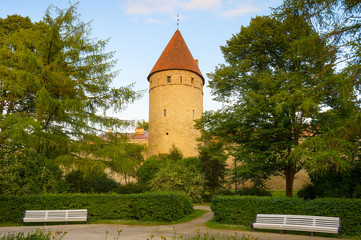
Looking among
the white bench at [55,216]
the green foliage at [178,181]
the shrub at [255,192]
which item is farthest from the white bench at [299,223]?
the green foliage at [178,181]

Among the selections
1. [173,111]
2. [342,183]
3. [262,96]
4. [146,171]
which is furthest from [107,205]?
[173,111]

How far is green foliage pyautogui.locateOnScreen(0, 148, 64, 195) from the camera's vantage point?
1076 cm

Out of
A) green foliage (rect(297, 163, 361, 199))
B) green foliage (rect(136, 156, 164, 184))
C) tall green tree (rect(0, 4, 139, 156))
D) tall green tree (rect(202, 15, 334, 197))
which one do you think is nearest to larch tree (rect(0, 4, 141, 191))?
tall green tree (rect(0, 4, 139, 156))

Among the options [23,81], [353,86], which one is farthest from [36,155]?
[353,86]

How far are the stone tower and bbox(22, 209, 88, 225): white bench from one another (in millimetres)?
18587

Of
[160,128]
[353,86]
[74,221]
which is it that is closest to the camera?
[353,86]

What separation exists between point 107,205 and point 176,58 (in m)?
22.4

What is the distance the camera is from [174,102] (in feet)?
97.6

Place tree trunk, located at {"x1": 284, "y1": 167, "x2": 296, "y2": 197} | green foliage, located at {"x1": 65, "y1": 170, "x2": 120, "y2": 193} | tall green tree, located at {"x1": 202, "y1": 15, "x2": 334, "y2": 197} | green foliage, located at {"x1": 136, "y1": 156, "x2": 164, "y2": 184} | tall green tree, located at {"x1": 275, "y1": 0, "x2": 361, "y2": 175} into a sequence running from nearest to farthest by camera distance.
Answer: tall green tree, located at {"x1": 275, "y1": 0, "x2": 361, "y2": 175}, tall green tree, located at {"x1": 202, "y1": 15, "x2": 334, "y2": 197}, tree trunk, located at {"x1": 284, "y1": 167, "x2": 296, "y2": 197}, green foliage, located at {"x1": 65, "y1": 170, "x2": 120, "y2": 193}, green foliage, located at {"x1": 136, "y1": 156, "x2": 164, "y2": 184}

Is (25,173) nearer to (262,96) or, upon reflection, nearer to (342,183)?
(262,96)

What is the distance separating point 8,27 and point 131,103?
28.1 feet

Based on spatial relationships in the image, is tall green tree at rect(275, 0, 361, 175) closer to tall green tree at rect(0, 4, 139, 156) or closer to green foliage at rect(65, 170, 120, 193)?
tall green tree at rect(0, 4, 139, 156)

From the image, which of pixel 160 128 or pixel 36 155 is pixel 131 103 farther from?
pixel 160 128

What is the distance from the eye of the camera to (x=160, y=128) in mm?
29688
